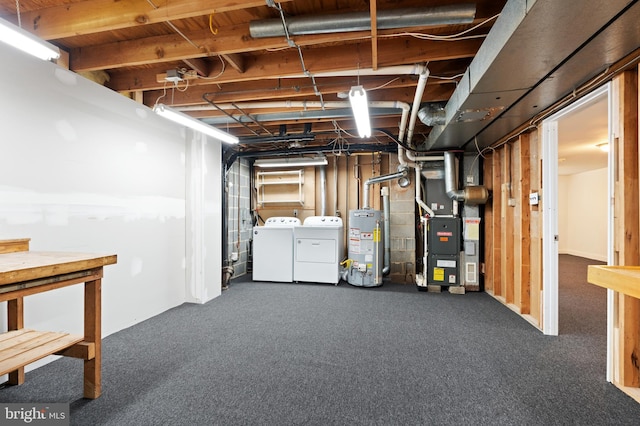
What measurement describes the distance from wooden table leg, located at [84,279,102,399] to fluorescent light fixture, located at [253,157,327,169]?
12.8ft

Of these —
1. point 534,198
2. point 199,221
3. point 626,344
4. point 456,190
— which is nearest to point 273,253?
point 199,221

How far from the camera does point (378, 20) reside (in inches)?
70.1

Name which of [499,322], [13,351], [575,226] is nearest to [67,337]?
[13,351]

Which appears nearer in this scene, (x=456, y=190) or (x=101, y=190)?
(x=101, y=190)

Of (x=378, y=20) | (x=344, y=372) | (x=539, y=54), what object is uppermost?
(x=378, y=20)

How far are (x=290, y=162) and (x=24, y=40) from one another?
3923 mm

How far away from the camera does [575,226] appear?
771 centimetres

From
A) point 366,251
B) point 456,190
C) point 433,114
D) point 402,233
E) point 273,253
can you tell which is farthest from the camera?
point 402,233

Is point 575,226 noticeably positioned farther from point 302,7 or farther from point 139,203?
point 139,203

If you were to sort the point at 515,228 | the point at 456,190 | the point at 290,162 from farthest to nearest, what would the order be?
1. the point at 290,162
2. the point at 456,190
3. the point at 515,228

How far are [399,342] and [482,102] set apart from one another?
2.16 metres

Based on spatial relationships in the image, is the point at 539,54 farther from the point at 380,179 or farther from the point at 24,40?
the point at 380,179

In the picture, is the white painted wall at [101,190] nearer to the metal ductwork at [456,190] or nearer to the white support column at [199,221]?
the white support column at [199,221]

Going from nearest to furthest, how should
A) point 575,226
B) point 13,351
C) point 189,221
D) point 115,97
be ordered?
point 13,351 → point 115,97 → point 189,221 → point 575,226
